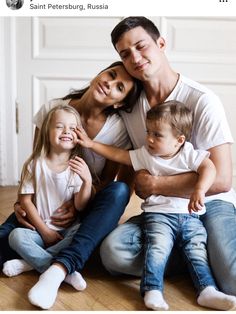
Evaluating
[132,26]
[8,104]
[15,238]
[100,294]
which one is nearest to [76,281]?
[100,294]

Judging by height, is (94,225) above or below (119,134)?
below

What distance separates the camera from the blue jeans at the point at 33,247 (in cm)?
94

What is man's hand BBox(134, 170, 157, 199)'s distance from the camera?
97cm

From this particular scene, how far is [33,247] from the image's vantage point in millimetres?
951

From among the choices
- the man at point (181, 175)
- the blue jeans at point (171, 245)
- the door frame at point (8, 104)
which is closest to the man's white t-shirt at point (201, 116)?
the man at point (181, 175)

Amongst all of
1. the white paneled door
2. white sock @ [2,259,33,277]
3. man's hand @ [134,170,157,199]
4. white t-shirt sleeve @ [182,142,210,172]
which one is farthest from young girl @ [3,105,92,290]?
the white paneled door

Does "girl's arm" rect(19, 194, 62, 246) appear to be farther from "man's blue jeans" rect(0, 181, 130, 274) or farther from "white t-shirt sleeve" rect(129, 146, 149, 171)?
"white t-shirt sleeve" rect(129, 146, 149, 171)

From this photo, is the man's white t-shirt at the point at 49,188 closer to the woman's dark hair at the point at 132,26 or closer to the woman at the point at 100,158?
the woman at the point at 100,158

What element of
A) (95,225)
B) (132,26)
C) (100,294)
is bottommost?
(100,294)

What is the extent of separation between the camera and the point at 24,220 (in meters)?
1.01

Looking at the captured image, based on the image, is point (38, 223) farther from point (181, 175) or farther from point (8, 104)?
point (8, 104)

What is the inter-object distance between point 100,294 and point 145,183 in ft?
0.78
